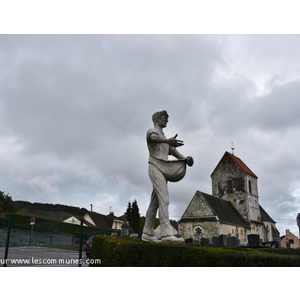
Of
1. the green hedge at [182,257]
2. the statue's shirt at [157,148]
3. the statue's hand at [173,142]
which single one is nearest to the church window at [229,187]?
the statue's shirt at [157,148]

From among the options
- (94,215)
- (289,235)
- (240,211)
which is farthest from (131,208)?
(289,235)

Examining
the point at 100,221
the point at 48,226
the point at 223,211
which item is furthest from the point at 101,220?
the point at 48,226

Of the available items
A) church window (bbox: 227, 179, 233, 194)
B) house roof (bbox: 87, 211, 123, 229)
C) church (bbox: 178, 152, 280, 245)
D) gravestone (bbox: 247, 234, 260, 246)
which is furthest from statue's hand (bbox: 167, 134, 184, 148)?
house roof (bbox: 87, 211, 123, 229)

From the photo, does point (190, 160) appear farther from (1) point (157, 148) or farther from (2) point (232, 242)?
(2) point (232, 242)

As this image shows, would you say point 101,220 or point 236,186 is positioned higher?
point 236,186

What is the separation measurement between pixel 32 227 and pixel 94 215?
4536 centimetres

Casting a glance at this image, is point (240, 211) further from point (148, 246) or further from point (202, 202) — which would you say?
point (148, 246)

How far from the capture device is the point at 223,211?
130 ft

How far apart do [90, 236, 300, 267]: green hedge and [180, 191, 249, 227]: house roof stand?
102ft

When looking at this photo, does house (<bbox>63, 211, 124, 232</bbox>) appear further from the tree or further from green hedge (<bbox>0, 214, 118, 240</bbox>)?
green hedge (<bbox>0, 214, 118, 240</bbox>)

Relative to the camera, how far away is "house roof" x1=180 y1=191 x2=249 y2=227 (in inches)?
1456

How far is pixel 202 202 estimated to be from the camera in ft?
122

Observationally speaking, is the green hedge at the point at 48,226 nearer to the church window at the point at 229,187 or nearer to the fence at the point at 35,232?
the fence at the point at 35,232

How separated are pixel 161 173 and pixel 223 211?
3439 centimetres
